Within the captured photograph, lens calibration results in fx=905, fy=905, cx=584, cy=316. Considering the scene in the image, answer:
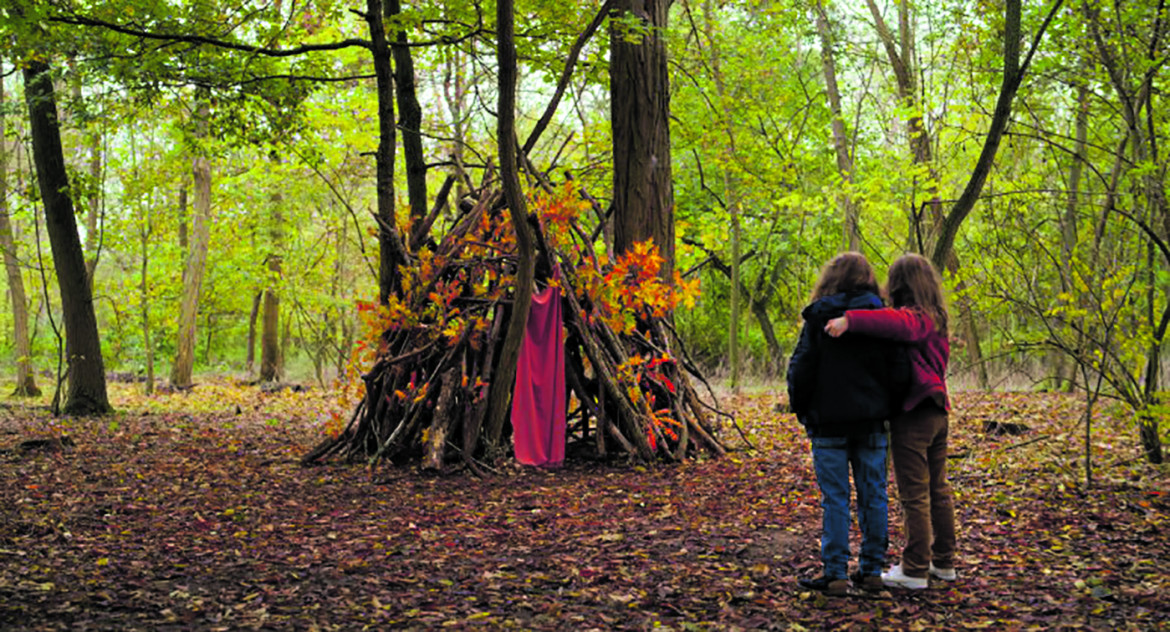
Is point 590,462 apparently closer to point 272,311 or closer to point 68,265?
point 68,265

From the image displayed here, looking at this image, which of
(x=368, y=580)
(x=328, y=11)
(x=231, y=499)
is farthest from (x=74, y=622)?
(x=328, y=11)

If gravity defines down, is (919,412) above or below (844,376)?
below

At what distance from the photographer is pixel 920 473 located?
3430mm

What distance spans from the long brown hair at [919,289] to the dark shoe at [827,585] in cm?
103

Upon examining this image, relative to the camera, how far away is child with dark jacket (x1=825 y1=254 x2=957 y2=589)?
133 inches

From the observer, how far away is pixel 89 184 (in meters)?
9.30

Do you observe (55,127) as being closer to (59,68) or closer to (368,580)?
(59,68)

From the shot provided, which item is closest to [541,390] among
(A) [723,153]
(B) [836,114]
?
(A) [723,153]

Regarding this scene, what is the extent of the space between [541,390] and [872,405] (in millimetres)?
3414

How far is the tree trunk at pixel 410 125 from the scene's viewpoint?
7391 mm

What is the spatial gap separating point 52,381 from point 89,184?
10.7 meters

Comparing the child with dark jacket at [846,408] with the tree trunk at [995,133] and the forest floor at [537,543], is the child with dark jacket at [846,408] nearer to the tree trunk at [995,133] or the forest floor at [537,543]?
the forest floor at [537,543]

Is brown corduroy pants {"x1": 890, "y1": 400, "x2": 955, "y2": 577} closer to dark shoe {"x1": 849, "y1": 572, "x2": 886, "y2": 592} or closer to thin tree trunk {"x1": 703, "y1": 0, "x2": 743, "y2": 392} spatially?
dark shoe {"x1": 849, "y1": 572, "x2": 886, "y2": 592}

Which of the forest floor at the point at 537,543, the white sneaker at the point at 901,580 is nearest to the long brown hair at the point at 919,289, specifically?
the white sneaker at the point at 901,580
